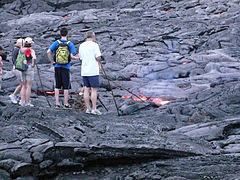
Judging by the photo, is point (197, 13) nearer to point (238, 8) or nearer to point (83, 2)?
point (238, 8)

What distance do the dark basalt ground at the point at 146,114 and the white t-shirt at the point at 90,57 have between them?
124 cm

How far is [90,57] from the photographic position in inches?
432

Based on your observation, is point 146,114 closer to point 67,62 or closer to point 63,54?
point 67,62

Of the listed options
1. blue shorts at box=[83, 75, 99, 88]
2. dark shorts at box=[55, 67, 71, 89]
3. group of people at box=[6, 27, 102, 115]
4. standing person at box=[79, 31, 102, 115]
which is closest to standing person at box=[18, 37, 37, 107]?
group of people at box=[6, 27, 102, 115]

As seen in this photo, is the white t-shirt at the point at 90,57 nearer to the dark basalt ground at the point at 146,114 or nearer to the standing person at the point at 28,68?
the dark basalt ground at the point at 146,114

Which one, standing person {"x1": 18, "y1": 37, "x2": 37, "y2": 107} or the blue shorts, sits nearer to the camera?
the blue shorts

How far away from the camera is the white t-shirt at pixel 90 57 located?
10.9 metres

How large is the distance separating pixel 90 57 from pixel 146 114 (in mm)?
2783

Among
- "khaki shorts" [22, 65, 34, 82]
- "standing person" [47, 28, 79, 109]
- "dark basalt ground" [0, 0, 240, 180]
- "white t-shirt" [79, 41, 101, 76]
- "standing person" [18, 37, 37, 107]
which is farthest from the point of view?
"khaki shorts" [22, 65, 34, 82]

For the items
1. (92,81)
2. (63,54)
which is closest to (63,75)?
(63,54)

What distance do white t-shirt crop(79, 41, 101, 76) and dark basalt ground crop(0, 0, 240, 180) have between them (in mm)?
1241

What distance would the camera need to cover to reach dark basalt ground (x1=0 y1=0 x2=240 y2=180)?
23.6 feet

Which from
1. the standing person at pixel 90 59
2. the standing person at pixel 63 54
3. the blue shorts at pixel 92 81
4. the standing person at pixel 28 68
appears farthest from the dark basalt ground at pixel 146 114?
the standing person at pixel 63 54

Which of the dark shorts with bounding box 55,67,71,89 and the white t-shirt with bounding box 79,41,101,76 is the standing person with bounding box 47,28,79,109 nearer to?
the dark shorts with bounding box 55,67,71,89
